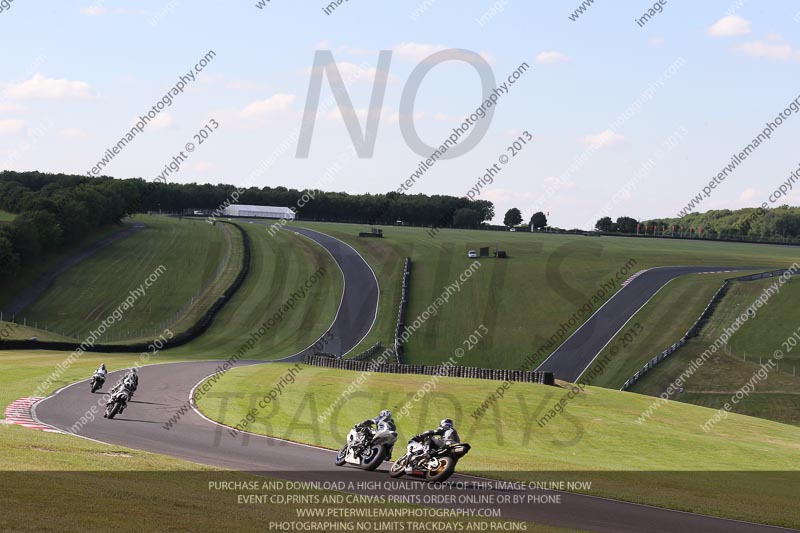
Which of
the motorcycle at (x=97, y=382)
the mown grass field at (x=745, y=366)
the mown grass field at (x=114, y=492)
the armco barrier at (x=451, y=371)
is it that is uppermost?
the mown grass field at (x=745, y=366)

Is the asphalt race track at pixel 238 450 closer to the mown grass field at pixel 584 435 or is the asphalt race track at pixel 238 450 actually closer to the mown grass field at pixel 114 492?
the mown grass field at pixel 584 435

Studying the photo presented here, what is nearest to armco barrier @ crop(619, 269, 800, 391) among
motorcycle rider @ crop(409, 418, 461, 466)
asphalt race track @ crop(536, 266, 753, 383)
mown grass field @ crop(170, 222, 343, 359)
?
asphalt race track @ crop(536, 266, 753, 383)

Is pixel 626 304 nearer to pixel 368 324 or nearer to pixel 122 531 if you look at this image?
pixel 368 324

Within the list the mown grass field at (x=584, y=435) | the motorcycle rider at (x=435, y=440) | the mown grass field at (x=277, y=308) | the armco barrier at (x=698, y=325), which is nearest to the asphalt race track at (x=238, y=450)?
the motorcycle rider at (x=435, y=440)

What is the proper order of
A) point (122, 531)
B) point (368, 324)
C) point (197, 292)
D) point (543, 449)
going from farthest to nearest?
point (197, 292) → point (368, 324) → point (543, 449) → point (122, 531)

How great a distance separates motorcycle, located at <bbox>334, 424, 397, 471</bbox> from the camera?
2306cm

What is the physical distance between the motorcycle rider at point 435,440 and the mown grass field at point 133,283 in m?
64.1

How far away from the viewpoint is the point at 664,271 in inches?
4092

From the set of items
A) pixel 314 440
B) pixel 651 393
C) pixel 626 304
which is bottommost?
pixel 314 440

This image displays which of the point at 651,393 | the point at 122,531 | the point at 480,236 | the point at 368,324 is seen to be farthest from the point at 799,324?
the point at 480,236

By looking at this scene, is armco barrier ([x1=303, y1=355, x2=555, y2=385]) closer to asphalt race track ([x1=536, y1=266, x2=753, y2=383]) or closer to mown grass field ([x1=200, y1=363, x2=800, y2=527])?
mown grass field ([x1=200, y1=363, x2=800, y2=527])

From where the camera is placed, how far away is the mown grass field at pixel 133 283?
3455 inches

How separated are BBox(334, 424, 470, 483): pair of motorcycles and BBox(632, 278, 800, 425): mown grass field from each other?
133 ft

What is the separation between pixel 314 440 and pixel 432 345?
46.1 metres
